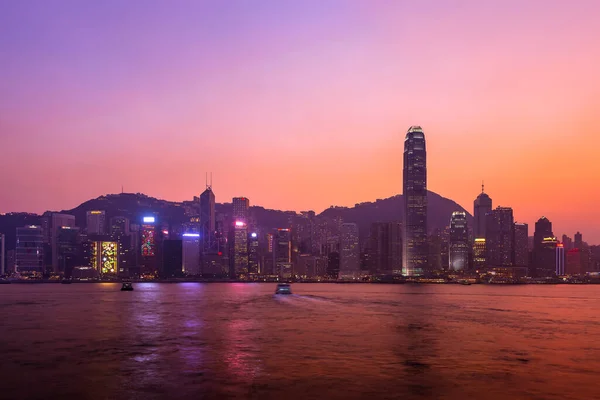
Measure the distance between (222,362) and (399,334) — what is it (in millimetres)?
32218

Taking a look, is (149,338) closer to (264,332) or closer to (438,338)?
(264,332)

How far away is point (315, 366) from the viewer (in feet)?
175

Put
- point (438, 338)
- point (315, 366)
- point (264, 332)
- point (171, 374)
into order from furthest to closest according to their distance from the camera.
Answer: point (264, 332) → point (438, 338) → point (315, 366) → point (171, 374)

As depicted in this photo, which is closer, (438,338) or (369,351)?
(369,351)

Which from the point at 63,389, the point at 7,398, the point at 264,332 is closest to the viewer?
the point at 7,398

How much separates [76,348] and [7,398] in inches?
1008

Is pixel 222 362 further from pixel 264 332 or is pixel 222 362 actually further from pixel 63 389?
pixel 264 332

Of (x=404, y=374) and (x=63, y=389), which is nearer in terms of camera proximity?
(x=63, y=389)

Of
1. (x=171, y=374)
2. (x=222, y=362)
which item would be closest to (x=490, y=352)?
(x=222, y=362)

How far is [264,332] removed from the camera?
270 feet

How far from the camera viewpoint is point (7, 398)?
4128cm

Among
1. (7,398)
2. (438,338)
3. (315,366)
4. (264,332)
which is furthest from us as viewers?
(264,332)

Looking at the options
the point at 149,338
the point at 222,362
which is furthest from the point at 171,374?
the point at 149,338

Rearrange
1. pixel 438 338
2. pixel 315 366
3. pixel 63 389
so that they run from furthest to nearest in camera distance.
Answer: pixel 438 338, pixel 315 366, pixel 63 389
